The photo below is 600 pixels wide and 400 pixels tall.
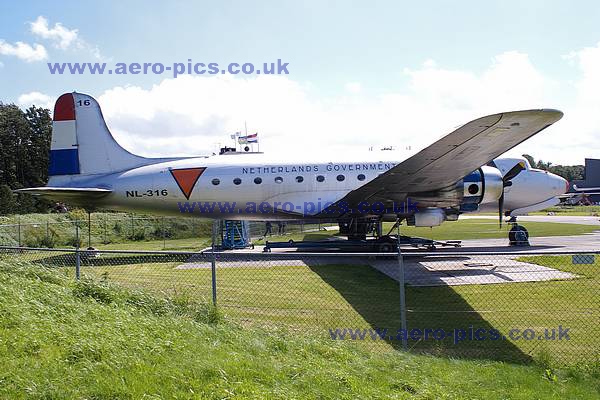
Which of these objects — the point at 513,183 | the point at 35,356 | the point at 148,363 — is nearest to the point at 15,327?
the point at 35,356

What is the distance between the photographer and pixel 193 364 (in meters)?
4.95

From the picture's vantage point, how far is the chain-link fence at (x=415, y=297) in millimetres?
7203

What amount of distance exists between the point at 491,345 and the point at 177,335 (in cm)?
482

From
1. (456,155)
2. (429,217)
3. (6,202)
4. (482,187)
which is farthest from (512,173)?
(6,202)

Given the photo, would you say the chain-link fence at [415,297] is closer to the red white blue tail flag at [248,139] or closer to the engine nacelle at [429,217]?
the engine nacelle at [429,217]

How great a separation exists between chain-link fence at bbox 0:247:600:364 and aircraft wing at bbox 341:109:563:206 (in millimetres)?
2533

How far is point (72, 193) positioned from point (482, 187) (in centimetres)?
1453

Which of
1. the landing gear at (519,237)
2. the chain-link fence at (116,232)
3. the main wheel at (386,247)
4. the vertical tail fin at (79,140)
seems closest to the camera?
the main wheel at (386,247)

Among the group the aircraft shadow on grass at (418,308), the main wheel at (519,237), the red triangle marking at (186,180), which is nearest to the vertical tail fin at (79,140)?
the red triangle marking at (186,180)

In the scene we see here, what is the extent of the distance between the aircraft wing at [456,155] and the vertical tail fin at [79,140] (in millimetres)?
9682

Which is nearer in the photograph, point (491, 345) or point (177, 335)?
point (177, 335)

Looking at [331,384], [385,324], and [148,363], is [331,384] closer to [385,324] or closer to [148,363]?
[148,363]

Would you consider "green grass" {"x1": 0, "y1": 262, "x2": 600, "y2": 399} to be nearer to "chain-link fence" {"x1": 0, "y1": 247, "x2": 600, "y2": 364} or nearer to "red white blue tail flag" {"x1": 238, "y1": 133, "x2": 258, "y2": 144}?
"chain-link fence" {"x1": 0, "y1": 247, "x2": 600, "y2": 364}

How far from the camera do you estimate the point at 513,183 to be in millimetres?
18453
